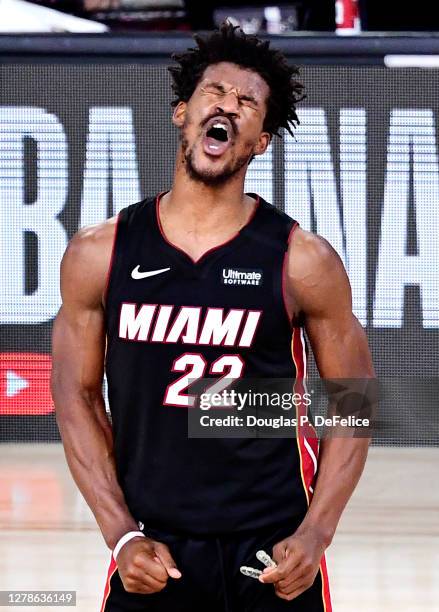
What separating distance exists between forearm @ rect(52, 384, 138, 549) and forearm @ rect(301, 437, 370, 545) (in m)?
0.36

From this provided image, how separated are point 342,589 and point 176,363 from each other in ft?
7.03

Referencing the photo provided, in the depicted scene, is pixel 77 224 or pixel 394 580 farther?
pixel 77 224

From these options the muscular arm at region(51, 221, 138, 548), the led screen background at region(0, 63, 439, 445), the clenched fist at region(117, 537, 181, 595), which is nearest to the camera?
the clenched fist at region(117, 537, 181, 595)

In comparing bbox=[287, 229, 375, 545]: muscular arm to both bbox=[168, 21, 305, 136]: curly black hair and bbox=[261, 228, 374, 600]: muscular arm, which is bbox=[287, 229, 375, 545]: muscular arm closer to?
bbox=[261, 228, 374, 600]: muscular arm

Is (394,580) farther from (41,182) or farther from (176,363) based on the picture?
(41,182)

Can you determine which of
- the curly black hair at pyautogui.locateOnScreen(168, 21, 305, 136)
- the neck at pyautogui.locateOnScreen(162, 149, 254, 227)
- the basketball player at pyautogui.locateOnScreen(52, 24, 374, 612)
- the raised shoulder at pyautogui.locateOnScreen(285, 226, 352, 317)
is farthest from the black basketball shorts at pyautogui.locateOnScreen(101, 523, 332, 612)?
the curly black hair at pyautogui.locateOnScreen(168, 21, 305, 136)

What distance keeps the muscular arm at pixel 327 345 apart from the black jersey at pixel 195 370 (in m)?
0.04

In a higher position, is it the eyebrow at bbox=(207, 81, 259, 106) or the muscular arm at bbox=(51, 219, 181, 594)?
the eyebrow at bbox=(207, 81, 259, 106)

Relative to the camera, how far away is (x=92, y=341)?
2.63 metres

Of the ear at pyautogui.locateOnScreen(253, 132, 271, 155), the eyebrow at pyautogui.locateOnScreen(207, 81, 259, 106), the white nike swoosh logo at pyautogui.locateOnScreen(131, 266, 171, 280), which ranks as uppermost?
the eyebrow at pyautogui.locateOnScreen(207, 81, 259, 106)

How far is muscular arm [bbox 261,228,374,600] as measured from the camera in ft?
8.26

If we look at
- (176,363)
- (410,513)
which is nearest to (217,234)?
(176,363)

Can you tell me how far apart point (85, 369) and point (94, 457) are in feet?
0.60

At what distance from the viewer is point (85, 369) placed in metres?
2.63
